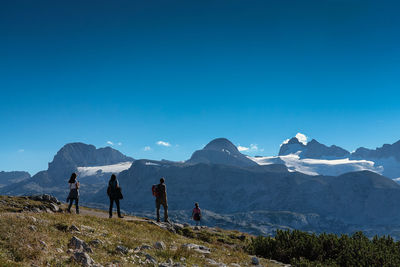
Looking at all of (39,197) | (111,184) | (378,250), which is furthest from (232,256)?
(39,197)

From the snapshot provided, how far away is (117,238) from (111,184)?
10.9 metres

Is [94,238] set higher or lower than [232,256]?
higher

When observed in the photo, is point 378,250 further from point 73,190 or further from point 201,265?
point 73,190

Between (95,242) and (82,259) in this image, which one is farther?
(95,242)

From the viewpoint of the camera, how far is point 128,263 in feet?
37.7

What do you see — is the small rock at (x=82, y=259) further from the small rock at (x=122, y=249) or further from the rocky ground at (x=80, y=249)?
the small rock at (x=122, y=249)

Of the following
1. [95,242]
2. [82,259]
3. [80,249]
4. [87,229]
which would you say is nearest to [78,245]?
[80,249]

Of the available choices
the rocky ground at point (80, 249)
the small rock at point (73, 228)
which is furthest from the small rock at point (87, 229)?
the small rock at point (73, 228)

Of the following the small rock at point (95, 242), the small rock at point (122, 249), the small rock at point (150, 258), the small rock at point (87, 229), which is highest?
the small rock at point (87, 229)

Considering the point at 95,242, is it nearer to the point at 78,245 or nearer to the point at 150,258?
the point at 78,245

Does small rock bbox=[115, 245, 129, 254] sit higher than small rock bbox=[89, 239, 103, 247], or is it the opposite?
small rock bbox=[89, 239, 103, 247]

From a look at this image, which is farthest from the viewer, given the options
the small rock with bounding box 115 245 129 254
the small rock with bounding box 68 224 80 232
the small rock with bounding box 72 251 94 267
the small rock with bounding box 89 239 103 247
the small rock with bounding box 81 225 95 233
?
the small rock with bounding box 81 225 95 233

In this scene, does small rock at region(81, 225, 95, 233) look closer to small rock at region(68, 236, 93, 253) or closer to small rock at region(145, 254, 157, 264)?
small rock at region(68, 236, 93, 253)


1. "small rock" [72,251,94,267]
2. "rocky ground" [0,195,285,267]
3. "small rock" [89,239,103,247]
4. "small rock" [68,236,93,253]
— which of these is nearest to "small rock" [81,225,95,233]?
"rocky ground" [0,195,285,267]
